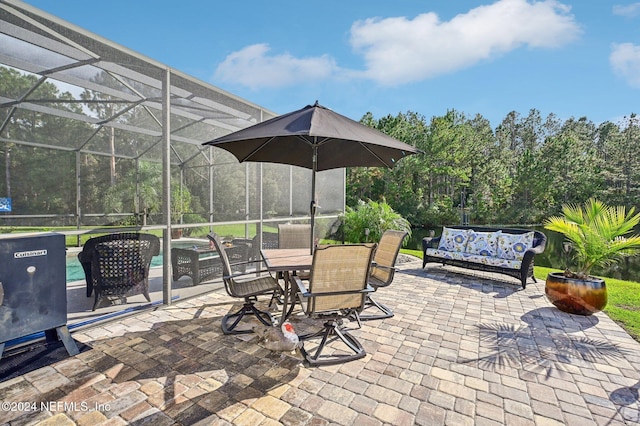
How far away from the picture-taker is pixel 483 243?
253 inches

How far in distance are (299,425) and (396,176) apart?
885 inches

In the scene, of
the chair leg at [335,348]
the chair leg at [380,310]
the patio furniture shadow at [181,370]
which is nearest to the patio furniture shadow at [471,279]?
the chair leg at [380,310]

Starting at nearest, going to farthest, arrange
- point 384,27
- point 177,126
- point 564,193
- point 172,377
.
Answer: point 172,377
point 177,126
point 384,27
point 564,193

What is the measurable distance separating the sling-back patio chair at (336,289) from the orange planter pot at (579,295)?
3.05 meters

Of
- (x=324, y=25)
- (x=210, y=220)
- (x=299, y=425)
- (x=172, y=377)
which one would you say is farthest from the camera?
(x=324, y=25)

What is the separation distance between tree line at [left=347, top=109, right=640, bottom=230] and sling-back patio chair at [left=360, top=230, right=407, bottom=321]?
741 inches

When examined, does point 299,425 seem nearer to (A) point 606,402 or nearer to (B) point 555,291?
(A) point 606,402

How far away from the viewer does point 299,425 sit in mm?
2053

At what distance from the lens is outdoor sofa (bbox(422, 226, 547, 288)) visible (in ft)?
18.4

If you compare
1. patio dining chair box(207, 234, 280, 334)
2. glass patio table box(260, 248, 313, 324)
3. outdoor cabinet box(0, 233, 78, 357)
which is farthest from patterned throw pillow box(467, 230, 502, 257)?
outdoor cabinet box(0, 233, 78, 357)

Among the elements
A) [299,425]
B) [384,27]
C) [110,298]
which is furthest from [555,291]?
[384,27]

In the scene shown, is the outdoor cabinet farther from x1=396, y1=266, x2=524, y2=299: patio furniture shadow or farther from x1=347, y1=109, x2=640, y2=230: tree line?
x1=347, y1=109, x2=640, y2=230: tree line

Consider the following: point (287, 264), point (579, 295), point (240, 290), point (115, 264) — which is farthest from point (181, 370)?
point (579, 295)

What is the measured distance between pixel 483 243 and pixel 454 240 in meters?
0.58
